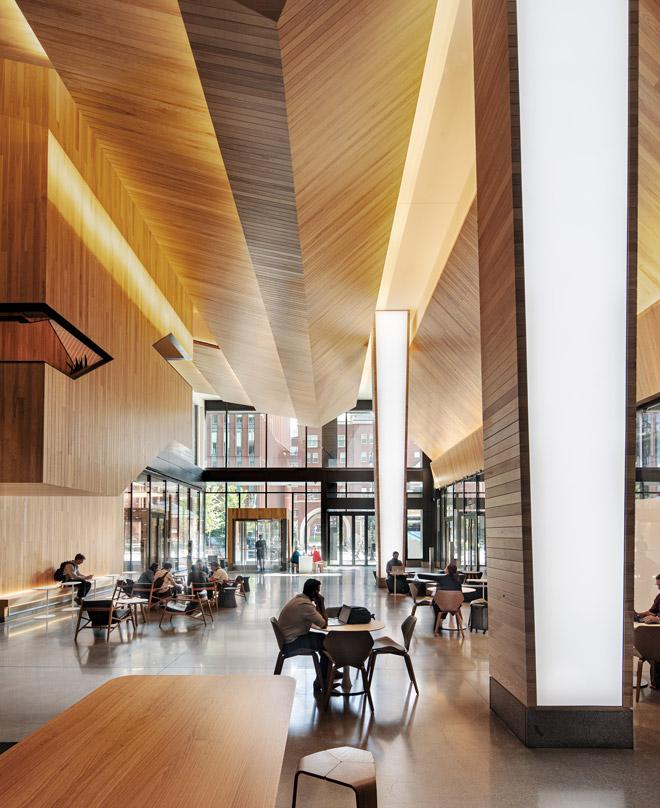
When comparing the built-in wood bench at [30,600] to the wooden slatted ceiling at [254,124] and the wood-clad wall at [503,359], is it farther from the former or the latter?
the wood-clad wall at [503,359]

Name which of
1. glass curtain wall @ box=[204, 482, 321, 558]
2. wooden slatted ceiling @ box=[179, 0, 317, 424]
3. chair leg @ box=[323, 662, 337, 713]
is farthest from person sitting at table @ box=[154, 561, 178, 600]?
glass curtain wall @ box=[204, 482, 321, 558]

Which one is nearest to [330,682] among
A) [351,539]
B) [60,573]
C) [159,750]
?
[159,750]

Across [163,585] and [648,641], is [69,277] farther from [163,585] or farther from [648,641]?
[648,641]

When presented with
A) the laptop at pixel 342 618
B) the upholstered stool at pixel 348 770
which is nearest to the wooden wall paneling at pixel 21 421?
the laptop at pixel 342 618

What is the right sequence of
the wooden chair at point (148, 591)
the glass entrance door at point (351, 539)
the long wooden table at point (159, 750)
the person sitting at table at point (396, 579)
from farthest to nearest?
1. the glass entrance door at point (351, 539)
2. the person sitting at table at point (396, 579)
3. the wooden chair at point (148, 591)
4. the long wooden table at point (159, 750)

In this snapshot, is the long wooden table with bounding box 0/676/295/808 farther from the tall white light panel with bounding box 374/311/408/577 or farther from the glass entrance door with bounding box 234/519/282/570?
the glass entrance door with bounding box 234/519/282/570

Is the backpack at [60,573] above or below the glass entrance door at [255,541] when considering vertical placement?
above

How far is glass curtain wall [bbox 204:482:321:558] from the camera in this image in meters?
32.7

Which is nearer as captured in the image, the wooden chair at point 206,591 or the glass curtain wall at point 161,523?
the wooden chair at point 206,591

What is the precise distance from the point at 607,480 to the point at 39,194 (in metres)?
7.35

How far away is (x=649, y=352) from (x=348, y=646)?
4.69 m

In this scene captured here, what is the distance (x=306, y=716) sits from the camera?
6.26m

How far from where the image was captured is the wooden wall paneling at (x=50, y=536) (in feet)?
45.2

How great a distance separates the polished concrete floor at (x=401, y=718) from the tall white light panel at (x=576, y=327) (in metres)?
0.62
